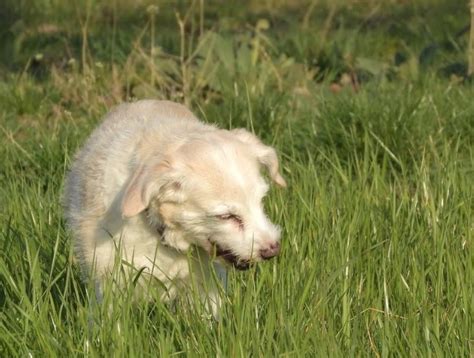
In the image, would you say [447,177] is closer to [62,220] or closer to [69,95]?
[62,220]

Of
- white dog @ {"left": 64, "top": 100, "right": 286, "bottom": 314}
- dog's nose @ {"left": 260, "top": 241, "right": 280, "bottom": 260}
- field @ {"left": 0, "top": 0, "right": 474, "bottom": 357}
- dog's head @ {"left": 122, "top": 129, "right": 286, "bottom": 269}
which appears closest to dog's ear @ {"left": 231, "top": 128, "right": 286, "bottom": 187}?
white dog @ {"left": 64, "top": 100, "right": 286, "bottom": 314}

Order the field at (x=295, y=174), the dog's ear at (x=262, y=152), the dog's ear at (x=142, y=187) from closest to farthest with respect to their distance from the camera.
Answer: the field at (x=295, y=174) < the dog's ear at (x=142, y=187) < the dog's ear at (x=262, y=152)

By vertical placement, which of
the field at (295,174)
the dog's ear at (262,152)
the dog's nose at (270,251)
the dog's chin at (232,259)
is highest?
the dog's ear at (262,152)

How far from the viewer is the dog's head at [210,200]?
11.9 ft

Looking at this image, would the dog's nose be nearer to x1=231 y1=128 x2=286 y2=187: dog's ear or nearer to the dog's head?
the dog's head

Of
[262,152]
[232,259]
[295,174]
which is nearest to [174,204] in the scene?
[232,259]

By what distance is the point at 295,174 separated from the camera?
5.25m

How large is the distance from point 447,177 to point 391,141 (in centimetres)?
89

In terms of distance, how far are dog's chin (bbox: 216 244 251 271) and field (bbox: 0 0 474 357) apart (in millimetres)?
74

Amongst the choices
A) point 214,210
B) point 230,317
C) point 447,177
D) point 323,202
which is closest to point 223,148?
point 214,210

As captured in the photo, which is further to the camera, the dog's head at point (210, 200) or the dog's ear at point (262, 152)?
the dog's ear at point (262, 152)

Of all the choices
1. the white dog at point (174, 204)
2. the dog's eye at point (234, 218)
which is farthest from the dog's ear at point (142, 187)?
the dog's eye at point (234, 218)

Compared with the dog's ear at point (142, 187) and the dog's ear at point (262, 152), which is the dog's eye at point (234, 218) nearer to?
the dog's ear at point (142, 187)

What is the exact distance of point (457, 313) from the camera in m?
3.52
